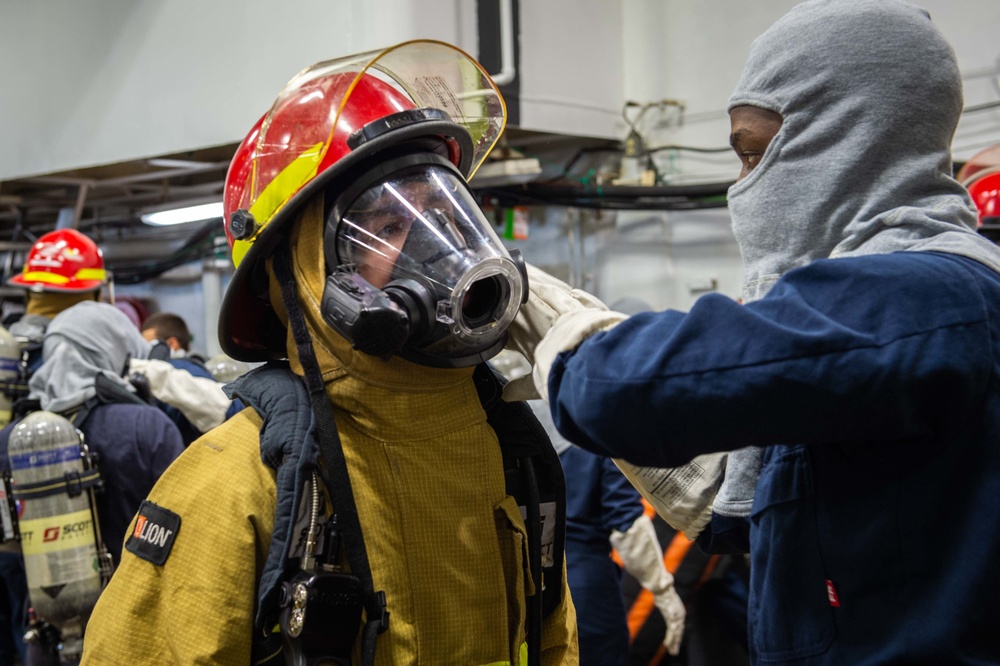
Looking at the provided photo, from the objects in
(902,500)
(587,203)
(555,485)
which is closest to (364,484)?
(555,485)

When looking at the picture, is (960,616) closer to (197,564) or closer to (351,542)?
(351,542)

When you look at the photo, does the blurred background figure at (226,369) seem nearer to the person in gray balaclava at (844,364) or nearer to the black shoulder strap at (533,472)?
the black shoulder strap at (533,472)

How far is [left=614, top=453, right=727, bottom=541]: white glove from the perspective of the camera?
169 cm

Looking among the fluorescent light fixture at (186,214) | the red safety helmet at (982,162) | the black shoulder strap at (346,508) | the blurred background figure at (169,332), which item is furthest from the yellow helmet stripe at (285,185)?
the fluorescent light fixture at (186,214)

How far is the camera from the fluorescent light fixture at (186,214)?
302 inches

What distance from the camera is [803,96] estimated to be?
1396mm

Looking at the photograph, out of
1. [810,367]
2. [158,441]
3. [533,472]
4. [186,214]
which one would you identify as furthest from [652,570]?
[186,214]

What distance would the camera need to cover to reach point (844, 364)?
1077 millimetres

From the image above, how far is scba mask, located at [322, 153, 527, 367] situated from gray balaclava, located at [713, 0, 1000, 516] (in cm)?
43

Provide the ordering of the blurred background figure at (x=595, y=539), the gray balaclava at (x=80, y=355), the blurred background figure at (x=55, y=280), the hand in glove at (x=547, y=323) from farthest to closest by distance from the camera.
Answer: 1. the blurred background figure at (x=55, y=280)
2. the gray balaclava at (x=80, y=355)
3. the blurred background figure at (x=595, y=539)
4. the hand in glove at (x=547, y=323)

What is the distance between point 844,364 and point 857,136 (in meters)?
0.44

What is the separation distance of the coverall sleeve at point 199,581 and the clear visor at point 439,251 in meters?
0.37

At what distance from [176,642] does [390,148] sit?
85 cm

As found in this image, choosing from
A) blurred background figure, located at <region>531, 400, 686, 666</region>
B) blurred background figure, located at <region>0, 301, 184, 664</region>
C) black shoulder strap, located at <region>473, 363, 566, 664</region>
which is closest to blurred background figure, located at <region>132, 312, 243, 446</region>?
blurred background figure, located at <region>0, 301, 184, 664</region>
